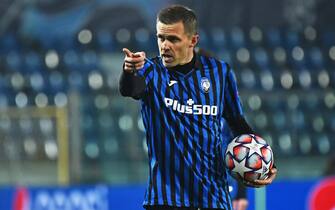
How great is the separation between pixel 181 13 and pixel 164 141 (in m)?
0.61

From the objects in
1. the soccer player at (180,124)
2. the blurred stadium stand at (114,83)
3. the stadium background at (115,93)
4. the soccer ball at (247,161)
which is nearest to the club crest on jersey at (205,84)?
the soccer player at (180,124)

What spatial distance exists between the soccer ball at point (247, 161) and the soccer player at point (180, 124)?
54 mm

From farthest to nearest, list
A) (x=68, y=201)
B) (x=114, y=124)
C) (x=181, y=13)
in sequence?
(x=114, y=124) → (x=68, y=201) → (x=181, y=13)

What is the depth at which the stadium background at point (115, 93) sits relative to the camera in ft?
28.2

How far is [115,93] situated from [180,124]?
191 inches

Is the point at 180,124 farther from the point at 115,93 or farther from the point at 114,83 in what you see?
the point at 114,83

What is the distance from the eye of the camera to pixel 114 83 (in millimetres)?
10891

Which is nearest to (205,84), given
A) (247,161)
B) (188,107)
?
(188,107)

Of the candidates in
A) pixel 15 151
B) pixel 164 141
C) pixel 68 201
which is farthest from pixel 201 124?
pixel 15 151

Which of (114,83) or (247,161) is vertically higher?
(114,83)

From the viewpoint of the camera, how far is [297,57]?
480 inches

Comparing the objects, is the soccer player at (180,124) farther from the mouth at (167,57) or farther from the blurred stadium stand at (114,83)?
the blurred stadium stand at (114,83)

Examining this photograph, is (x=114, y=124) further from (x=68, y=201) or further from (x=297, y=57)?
(x=297, y=57)

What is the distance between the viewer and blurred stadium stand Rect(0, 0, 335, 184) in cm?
894
